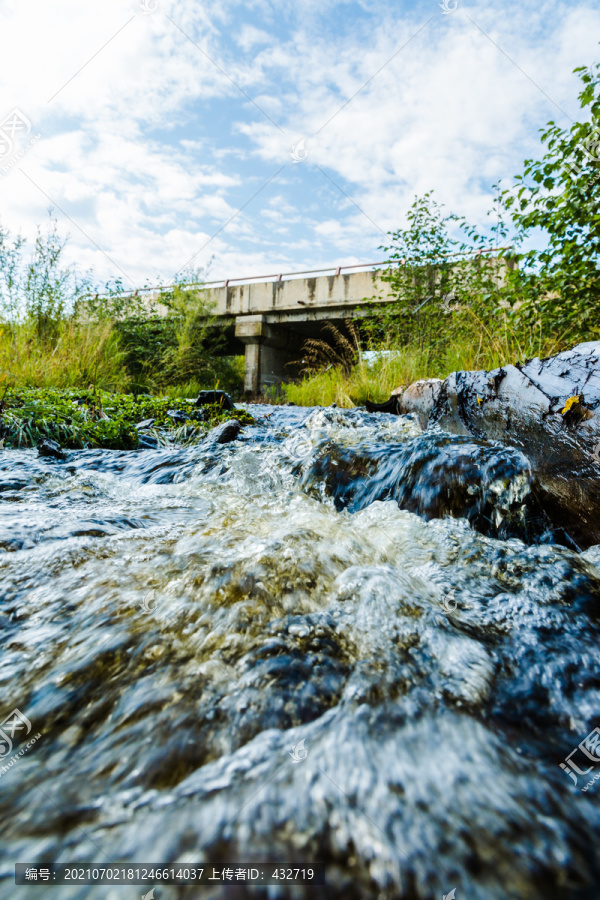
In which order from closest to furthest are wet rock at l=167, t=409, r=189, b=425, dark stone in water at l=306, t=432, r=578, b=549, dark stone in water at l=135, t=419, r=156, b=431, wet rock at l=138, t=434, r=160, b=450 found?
dark stone in water at l=306, t=432, r=578, b=549 → wet rock at l=138, t=434, r=160, b=450 → dark stone in water at l=135, t=419, r=156, b=431 → wet rock at l=167, t=409, r=189, b=425

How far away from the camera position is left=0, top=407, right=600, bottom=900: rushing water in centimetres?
65

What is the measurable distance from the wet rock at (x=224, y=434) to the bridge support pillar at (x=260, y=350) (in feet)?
29.8

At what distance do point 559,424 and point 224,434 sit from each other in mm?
2579

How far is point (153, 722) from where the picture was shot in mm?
851

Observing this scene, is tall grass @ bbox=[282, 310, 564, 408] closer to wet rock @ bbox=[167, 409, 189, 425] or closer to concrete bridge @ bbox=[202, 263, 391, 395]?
wet rock @ bbox=[167, 409, 189, 425]

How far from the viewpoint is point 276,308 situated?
508 inches

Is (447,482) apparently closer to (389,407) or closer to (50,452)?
(50,452)

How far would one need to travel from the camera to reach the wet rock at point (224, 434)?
12.1 feet
